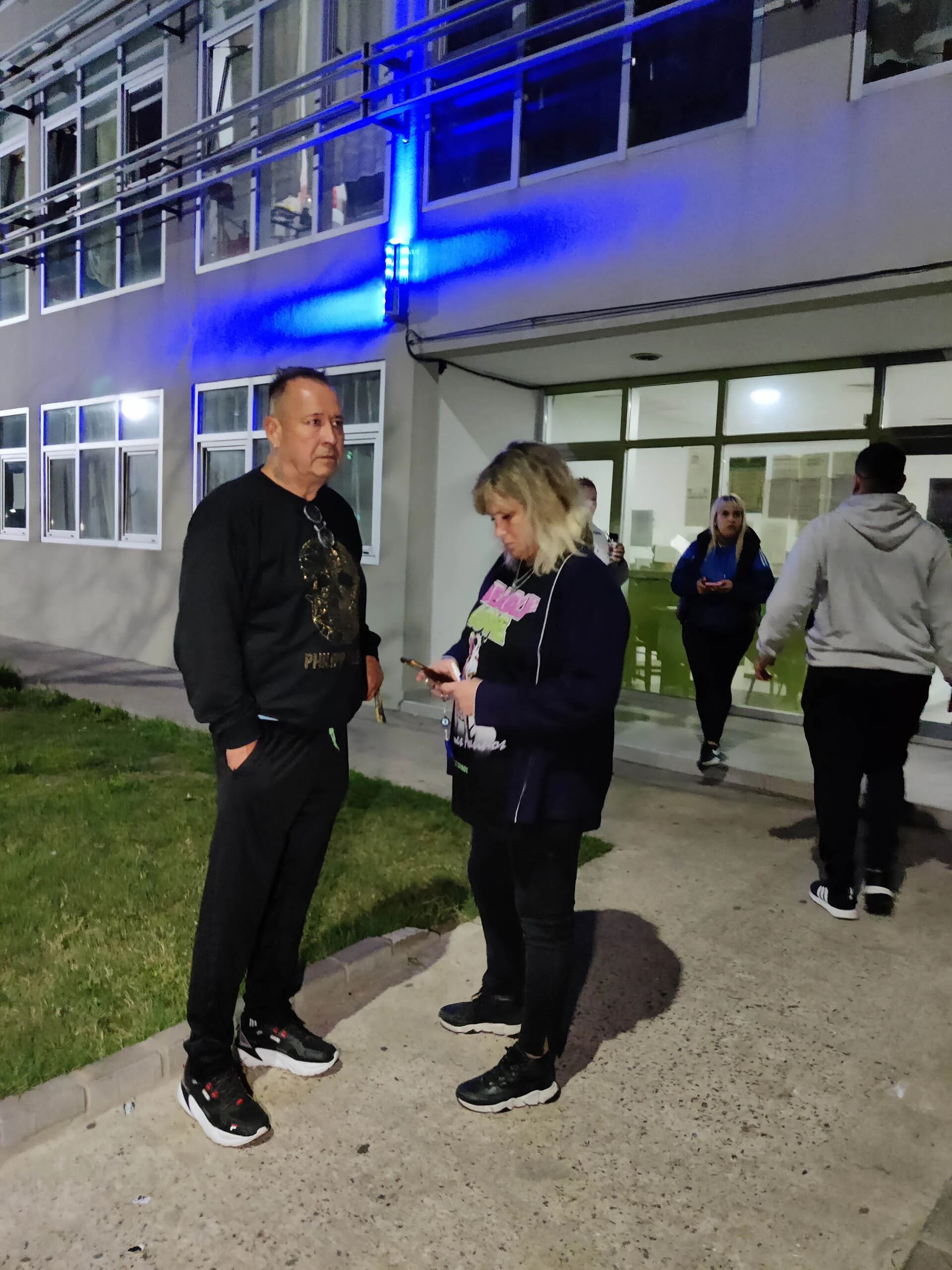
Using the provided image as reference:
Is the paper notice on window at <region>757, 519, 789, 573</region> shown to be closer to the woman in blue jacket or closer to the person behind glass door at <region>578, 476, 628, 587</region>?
the person behind glass door at <region>578, 476, 628, 587</region>

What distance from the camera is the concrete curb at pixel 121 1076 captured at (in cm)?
265

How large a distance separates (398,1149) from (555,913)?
0.79 metres

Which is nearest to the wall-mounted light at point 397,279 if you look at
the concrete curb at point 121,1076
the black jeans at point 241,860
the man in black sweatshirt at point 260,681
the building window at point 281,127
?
the building window at point 281,127

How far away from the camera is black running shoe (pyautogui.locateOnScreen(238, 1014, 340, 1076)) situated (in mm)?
2953

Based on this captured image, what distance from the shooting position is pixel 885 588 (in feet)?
13.5

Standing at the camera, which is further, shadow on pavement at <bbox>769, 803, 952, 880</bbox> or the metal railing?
the metal railing

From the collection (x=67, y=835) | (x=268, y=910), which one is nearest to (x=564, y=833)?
(x=268, y=910)

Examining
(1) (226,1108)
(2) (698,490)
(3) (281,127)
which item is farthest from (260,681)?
(3) (281,127)

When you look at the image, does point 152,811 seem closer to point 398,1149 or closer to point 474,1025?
point 474,1025

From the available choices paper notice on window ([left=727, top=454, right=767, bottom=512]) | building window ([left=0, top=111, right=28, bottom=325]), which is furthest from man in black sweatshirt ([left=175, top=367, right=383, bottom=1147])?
building window ([left=0, top=111, right=28, bottom=325])

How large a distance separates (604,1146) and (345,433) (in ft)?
21.2

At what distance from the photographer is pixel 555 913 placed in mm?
2668

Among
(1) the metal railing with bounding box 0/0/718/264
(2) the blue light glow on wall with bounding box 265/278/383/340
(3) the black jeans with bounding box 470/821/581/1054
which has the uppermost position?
(1) the metal railing with bounding box 0/0/718/264

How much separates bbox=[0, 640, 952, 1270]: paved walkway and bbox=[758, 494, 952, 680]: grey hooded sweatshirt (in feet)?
4.05
